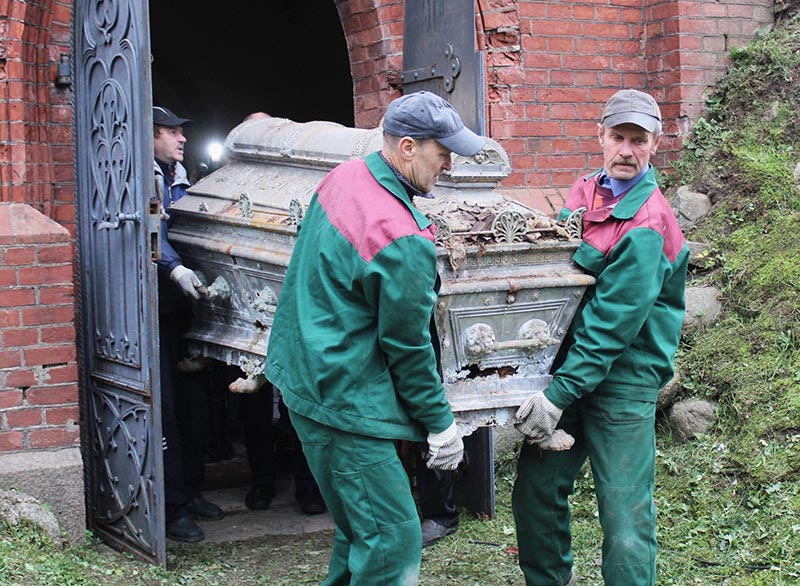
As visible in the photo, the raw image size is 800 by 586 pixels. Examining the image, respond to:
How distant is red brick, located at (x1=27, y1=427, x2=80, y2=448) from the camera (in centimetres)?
454

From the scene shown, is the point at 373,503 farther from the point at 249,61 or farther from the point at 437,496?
the point at 249,61

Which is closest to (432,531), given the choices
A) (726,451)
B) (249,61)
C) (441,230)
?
(726,451)

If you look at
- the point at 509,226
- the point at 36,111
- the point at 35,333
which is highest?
the point at 36,111

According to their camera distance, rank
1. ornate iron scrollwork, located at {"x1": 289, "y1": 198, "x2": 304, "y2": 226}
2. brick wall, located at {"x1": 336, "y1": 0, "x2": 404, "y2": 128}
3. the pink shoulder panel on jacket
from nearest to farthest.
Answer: the pink shoulder panel on jacket < ornate iron scrollwork, located at {"x1": 289, "y1": 198, "x2": 304, "y2": 226} < brick wall, located at {"x1": 336, "y1": 0, "x2": 404, "y2": 128}

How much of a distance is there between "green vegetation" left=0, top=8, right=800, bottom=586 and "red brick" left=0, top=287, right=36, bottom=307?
970 mm

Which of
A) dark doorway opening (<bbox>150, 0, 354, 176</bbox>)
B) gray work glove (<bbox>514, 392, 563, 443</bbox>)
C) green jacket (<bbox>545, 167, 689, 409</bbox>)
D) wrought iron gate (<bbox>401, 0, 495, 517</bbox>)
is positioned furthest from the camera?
dark doorway opening (<bbox>150, 0, 354, 176</bbox>)

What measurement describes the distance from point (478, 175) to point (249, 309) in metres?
1.15

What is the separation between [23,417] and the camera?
178 inches

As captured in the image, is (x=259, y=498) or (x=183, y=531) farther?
(x=259, y=498)

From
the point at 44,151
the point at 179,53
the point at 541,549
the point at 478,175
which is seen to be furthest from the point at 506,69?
the point at 179,53

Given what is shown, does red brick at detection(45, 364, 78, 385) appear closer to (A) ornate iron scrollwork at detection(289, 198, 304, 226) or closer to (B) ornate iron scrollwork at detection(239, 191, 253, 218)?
(B) ornate iron scrollwork at detection(239, 191, 253, 218)

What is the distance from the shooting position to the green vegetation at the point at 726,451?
4301 mm

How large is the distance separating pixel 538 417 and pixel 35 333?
7.62 feet

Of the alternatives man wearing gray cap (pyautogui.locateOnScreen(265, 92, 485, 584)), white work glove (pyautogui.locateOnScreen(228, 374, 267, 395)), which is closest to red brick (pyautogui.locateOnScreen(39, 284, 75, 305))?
white work glove (pyautogui.locateOnScreen(228, 374, 267, 395))
